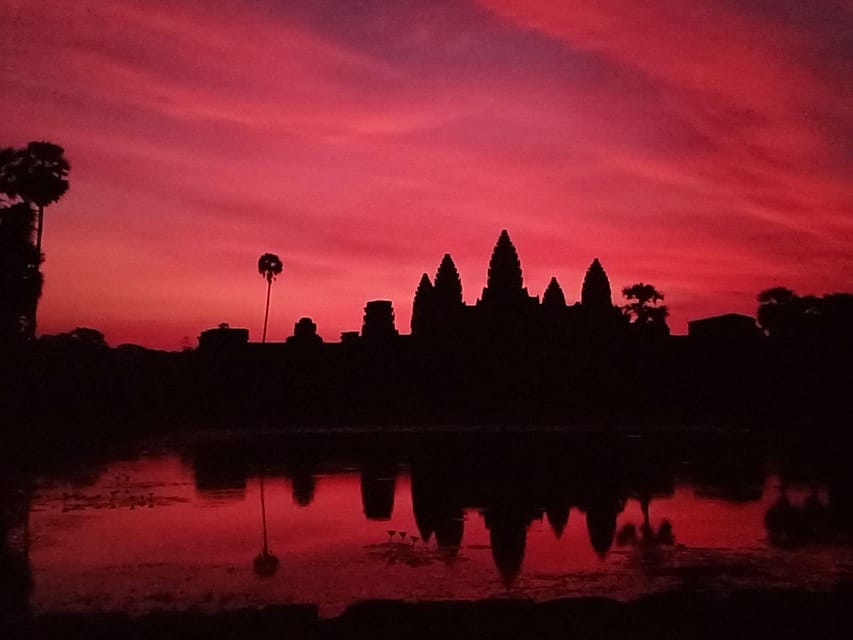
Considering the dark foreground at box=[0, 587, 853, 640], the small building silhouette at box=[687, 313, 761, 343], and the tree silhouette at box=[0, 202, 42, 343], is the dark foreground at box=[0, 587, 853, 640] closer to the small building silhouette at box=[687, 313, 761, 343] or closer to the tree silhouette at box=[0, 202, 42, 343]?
the tree silhouette at box=[0, 202, 42, 343]

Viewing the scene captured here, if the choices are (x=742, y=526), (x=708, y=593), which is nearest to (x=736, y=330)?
(x=742, y=526)

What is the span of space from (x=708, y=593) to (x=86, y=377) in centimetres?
4507

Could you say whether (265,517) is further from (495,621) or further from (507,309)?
(507,309)

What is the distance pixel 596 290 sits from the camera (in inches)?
3310

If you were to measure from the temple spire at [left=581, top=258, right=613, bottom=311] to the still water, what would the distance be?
50.5 meters

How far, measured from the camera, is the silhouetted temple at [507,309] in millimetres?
78625

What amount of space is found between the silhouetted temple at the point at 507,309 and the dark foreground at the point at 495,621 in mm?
66202

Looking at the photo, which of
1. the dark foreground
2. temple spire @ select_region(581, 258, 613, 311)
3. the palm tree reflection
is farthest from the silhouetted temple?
the dark foreground

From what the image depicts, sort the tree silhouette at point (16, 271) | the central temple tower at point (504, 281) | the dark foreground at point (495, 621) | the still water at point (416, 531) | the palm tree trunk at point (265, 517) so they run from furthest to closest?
the central temple tower at point (504, 281)
the tree silhouette at point (16, 271)
the palm tree trunk at point (265, 517)
the still water at point (416, 531)
the dark foreground at point (495, 621)

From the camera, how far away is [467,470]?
30188 millimetres

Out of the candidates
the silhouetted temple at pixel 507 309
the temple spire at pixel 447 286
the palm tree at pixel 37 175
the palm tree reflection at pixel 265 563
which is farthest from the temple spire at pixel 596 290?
the palm tree reflection at pixel 265 563

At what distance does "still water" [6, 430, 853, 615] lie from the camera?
13617 mm

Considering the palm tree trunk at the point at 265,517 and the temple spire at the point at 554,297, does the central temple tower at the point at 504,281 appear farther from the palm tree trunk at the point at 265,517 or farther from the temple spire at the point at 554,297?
the palm tree trunk at the point at 265,517

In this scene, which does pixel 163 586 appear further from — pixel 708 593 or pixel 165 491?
pixel 165 491
